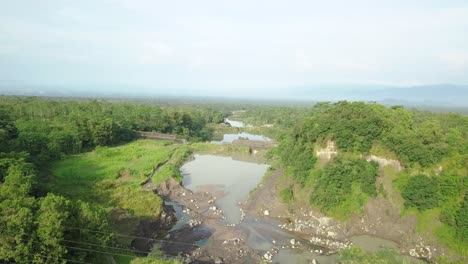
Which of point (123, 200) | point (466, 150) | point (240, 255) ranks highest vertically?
point (466, 150)

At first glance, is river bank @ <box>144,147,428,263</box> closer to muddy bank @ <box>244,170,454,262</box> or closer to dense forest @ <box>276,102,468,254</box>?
muddy bank @ <box>244,170,454,262</box>

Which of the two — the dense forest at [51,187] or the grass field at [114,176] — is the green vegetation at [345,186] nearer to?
the grass field at [114,176]

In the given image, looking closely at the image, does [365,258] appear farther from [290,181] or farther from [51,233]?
[290,181]

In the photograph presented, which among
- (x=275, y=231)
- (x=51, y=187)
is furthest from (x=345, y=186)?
(x=51, y=187)

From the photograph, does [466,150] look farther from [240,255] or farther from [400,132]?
[240,255]

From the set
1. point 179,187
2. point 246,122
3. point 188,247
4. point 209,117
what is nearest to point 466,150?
point 188,247
